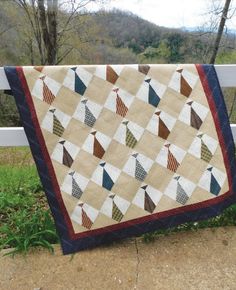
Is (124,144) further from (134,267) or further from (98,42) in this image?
(98,42)

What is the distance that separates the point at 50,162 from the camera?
240 centimetres

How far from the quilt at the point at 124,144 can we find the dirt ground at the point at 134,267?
102 millimetres

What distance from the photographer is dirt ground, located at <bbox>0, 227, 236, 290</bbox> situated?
7.57 ft

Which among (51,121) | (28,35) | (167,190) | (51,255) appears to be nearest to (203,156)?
(167,190)

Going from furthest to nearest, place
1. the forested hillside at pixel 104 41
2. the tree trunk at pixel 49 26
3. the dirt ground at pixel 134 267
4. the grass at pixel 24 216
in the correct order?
the forested hillside at pixel 104 41
the tree trunk at pixel 49 26
the grass at pixel 24 216
the dirt ground at pixel 134 267

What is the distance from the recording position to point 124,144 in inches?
95.6

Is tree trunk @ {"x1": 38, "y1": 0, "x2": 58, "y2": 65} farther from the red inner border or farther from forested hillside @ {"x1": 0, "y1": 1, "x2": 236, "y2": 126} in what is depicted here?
the red inner border

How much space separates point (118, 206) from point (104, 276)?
42 centimetres

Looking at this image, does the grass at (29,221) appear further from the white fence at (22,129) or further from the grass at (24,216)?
the white fence at (22,129)

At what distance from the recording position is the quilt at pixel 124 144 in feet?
7.68

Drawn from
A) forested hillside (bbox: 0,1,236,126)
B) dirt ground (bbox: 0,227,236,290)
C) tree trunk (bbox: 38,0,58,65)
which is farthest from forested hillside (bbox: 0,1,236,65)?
dirt ground (bbox: 0,227,236,290)

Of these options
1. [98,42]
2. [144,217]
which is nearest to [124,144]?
[144,217]

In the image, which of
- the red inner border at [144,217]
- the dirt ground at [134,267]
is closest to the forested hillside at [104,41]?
the red inner border at [144,217]

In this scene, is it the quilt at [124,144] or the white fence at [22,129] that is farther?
the white fence at [22,129]
